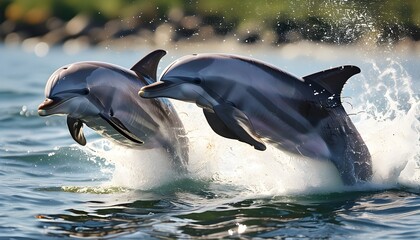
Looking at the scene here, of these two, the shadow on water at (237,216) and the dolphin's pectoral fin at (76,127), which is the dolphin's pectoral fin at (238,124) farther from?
the dolphin's pectoral fin at (76,127)

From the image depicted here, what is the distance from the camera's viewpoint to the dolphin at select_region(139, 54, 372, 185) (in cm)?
1062

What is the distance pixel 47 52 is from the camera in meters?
45.1

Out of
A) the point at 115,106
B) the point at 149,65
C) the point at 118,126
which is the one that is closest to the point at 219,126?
the point at 118,126

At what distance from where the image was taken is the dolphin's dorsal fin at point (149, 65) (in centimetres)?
1168

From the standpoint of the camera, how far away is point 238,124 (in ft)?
34.9

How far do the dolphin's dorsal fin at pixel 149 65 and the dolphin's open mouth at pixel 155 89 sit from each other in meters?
0.98

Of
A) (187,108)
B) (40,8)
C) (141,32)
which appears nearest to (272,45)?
(141,32)

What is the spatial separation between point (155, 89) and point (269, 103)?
1225 millimetres

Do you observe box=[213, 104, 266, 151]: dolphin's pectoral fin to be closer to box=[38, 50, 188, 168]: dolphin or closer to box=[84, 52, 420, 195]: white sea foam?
box=[84, 52, 420, 195]: white sea foam

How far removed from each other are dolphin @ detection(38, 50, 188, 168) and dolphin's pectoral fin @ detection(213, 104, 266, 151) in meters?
1.21

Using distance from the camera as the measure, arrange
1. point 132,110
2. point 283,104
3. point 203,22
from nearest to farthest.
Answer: point 283,104 < point 132,110 < point 203,22

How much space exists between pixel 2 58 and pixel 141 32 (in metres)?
7.91

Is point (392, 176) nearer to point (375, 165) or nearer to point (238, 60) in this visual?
point (375, 165)

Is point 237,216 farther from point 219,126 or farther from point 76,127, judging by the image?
point 76,127
